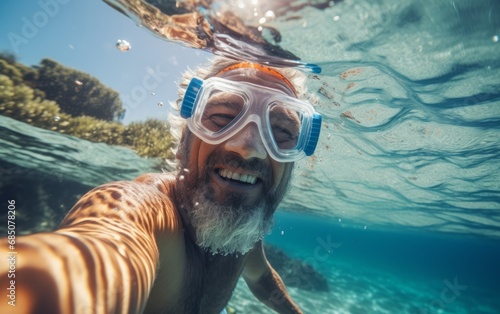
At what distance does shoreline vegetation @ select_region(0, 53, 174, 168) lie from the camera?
1029 centimetres

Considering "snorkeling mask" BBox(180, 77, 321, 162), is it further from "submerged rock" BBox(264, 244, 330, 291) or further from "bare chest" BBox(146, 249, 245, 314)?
"submerged rock" BBox(264, 244, 330, 291)

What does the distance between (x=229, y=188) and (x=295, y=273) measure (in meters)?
17.2

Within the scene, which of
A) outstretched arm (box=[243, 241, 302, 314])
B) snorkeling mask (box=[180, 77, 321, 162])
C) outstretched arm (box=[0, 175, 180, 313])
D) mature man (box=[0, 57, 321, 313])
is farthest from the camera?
outstretched arm (box=[243, 241, 302, 314])

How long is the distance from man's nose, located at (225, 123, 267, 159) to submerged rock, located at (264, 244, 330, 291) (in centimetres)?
1579

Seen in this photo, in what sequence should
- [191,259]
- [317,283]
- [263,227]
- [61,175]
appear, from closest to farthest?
[191,259] → [263,227] → [317,283] → [61,175]

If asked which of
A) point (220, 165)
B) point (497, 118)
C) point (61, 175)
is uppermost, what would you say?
point (497, 118)

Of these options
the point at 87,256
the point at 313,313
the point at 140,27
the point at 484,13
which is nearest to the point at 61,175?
the point at 140,27

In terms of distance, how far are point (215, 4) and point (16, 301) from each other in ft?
20.4

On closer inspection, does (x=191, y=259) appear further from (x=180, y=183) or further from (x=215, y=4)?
(x=215, y=4)

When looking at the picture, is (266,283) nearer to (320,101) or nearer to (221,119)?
(221,119)

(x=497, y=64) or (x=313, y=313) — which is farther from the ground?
(x=497, y=64)

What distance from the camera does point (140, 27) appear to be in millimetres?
7547

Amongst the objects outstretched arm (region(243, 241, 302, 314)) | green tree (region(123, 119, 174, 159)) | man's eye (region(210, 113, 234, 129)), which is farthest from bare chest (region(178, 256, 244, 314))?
green tree (region(123, 119, 174, 159))

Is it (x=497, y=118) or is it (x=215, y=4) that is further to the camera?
(x=497, y=118)
